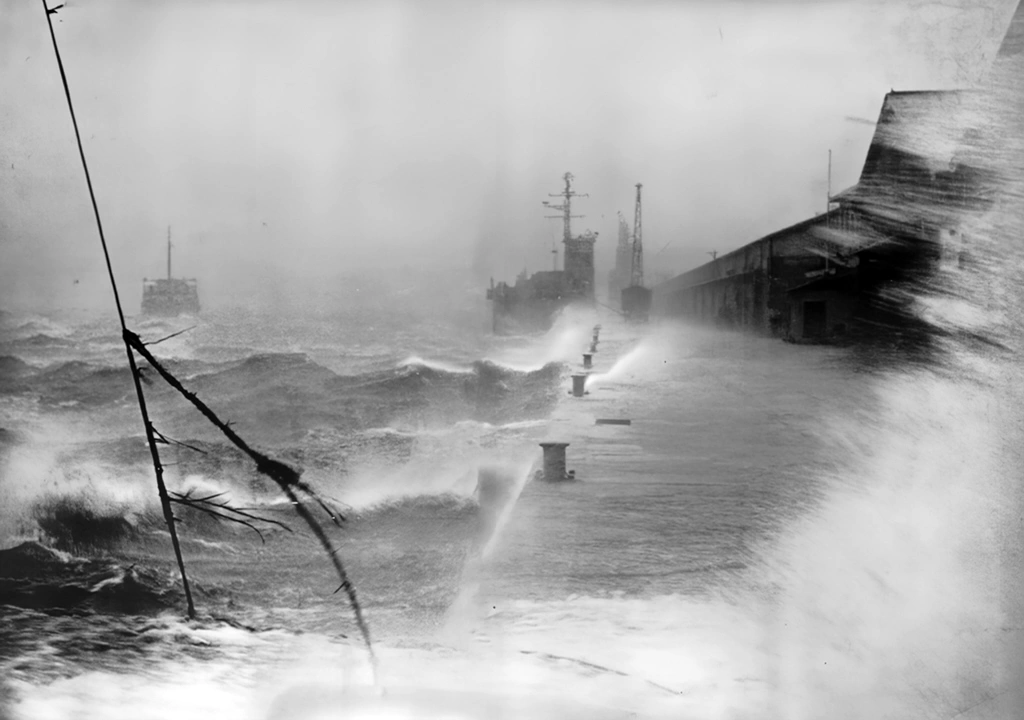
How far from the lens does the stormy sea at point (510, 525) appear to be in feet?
7.20

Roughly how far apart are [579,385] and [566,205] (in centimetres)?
54

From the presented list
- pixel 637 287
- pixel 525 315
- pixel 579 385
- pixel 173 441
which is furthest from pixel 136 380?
pixel 637 287

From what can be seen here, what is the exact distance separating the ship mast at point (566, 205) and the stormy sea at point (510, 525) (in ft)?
0.81

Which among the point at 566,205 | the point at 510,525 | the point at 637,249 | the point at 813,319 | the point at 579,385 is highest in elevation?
the point at 566,205

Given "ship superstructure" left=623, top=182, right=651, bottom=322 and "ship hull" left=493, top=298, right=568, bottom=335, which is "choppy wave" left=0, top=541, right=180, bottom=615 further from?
"ship superstructure" left=623, top=182, right=651, bottom=322

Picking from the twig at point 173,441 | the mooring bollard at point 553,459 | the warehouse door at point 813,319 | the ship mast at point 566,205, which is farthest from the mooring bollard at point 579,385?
the twig at point 173,441

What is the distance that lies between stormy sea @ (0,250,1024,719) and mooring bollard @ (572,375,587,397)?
0.06ft

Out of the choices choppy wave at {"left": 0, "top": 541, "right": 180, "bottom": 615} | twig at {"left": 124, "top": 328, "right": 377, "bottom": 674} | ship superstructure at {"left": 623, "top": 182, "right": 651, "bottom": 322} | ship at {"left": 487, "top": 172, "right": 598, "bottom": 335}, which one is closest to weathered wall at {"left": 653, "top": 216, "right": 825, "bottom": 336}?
ship superstructure at {"left": 623, "top": 182, "right": 651, "bottom": 322}

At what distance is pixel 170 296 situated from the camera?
2387mm

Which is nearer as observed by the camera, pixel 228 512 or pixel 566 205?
pixel 228 512

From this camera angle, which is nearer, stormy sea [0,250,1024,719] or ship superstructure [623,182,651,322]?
stormy sea [0,250,1024,719]

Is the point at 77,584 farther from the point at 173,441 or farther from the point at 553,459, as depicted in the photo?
the point at 553,459

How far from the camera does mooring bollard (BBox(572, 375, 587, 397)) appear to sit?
7.67 ft

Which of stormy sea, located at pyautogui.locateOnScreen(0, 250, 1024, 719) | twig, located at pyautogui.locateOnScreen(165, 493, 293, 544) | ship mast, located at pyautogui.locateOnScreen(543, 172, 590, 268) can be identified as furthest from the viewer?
ship mast, located at pyautogui.locateOnScreen(543, 172, 590, 268)
